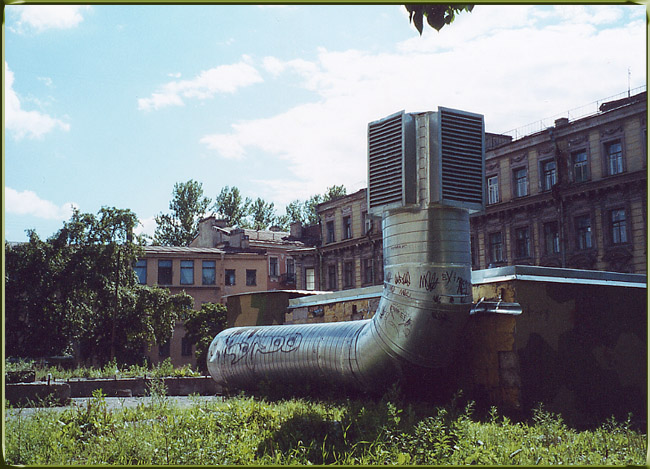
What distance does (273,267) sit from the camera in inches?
2146

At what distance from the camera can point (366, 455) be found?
24.8ft

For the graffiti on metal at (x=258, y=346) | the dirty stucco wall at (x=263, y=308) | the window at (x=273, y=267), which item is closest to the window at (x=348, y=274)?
the window at (x=273, y=267)

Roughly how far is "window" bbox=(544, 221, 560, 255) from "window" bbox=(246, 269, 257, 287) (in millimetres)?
25420

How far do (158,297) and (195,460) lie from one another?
28744 mm

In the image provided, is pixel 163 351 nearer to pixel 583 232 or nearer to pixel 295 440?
Result: pixel 583 232

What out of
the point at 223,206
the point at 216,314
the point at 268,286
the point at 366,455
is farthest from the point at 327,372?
the point at 223,206

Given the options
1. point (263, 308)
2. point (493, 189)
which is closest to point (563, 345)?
point (263, 308)

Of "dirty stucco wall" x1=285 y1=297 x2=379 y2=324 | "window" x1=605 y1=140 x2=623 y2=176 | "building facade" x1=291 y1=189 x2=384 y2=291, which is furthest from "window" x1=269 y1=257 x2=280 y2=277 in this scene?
"dirty stucco wall" x1=285 y1=297 x2=379 y2=324

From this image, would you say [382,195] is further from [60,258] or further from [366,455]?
[60,258]

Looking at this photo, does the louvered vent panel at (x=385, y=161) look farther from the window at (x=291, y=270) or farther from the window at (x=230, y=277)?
the window at (x=291, y=270)

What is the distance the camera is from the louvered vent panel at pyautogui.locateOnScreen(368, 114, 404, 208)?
1037 cm

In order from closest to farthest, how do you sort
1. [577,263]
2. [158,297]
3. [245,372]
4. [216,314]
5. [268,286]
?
[245,372], [577,263], [158,297], [216,314], [268,286]

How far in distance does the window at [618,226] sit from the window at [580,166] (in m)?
2.28

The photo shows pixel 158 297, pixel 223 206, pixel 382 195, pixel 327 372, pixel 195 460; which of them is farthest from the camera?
pixel 223 206
